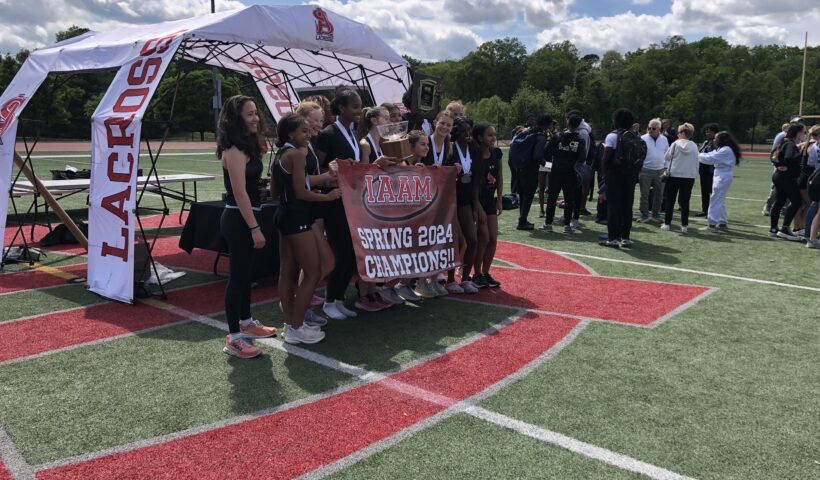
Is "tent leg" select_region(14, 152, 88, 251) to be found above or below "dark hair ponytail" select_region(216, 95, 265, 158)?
below

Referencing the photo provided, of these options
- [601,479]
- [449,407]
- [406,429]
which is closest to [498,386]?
[449,407]

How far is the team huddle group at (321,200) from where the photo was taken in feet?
14.0

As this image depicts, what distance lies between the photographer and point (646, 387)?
13.1 feet

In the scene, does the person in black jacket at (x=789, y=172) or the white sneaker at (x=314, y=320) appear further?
the person in black jacket at (x=789, y=172)

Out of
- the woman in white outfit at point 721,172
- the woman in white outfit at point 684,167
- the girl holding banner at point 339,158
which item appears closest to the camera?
the girl holding banner at point 339,158

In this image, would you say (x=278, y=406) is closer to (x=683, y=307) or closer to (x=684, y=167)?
(x=683, y=307)

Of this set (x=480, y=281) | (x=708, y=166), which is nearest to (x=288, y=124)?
(x=480, y=281)

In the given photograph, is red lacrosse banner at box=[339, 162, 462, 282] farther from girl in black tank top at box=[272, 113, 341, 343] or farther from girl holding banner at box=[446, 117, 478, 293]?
girl in black tank top at box=[272, 113, 341, 343]

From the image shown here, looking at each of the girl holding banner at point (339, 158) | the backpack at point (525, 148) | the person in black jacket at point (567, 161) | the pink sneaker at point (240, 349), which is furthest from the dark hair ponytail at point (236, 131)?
the backpack at point (525, 148)

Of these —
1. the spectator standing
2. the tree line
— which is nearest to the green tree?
the tree line

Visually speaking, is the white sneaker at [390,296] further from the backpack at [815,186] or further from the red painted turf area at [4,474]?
the backpack at [815,186]

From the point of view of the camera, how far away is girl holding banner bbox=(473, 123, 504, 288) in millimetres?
6375

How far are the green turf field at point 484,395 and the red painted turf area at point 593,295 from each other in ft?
0.69

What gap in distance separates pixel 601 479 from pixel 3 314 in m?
5.77
